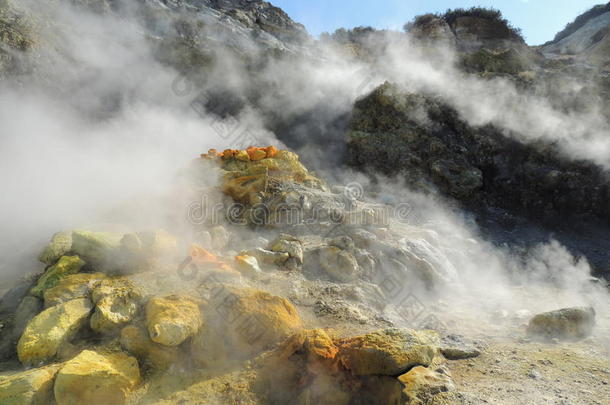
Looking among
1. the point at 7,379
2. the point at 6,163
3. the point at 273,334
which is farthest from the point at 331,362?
the point at 6,163

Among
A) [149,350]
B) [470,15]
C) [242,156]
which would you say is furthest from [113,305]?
[470,15]

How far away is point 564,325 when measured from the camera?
10.3 ft

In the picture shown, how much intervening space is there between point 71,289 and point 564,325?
4223mm

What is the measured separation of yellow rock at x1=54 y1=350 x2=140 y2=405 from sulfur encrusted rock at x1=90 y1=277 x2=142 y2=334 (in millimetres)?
329

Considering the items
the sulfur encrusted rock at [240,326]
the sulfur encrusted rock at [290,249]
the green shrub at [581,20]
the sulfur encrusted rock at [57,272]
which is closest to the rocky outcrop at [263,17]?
the sulfur encrusted rock at [290,249]

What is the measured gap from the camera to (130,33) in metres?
9.94

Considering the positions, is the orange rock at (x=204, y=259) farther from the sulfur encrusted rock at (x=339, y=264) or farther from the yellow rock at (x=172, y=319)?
the sulfur encrusted rock at (x=339, y=264)

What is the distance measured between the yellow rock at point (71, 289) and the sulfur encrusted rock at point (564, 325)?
3829 mm

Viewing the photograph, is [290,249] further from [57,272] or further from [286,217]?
[57,272]

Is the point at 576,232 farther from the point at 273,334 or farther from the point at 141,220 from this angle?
the point at 141,220

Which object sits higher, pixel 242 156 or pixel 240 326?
pixel 242 156

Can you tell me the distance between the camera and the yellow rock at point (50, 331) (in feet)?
7.76

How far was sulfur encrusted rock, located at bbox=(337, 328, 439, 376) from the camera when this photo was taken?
2.15m

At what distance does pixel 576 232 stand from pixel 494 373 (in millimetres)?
5405
